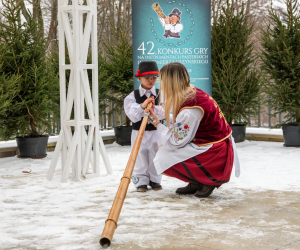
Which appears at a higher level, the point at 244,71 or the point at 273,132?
the point at 244,71

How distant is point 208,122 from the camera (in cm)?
396

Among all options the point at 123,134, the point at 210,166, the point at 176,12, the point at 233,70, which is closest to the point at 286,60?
the point at 233,70

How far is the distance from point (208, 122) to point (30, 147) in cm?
375

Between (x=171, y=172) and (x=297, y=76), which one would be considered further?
(x=297, y=76)

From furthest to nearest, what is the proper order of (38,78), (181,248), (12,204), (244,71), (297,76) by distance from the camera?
(244,71)
(297,76)
(38,78)
(12,204)
(181,248)

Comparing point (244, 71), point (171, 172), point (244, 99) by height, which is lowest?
point (171, 172)

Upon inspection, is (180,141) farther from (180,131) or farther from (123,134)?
(123,134)

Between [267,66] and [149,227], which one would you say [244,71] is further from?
[149,227]

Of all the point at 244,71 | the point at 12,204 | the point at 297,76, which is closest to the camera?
the point at 12,204

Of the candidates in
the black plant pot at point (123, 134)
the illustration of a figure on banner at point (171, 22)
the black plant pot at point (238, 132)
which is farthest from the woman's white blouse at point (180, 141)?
the black plant pot at point (238, 132)

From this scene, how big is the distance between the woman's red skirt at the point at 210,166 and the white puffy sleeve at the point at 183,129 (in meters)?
0.19

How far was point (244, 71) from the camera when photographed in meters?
8.38

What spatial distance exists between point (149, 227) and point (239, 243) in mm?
703

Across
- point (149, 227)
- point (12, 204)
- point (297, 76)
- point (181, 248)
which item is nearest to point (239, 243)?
point (181, 248)
